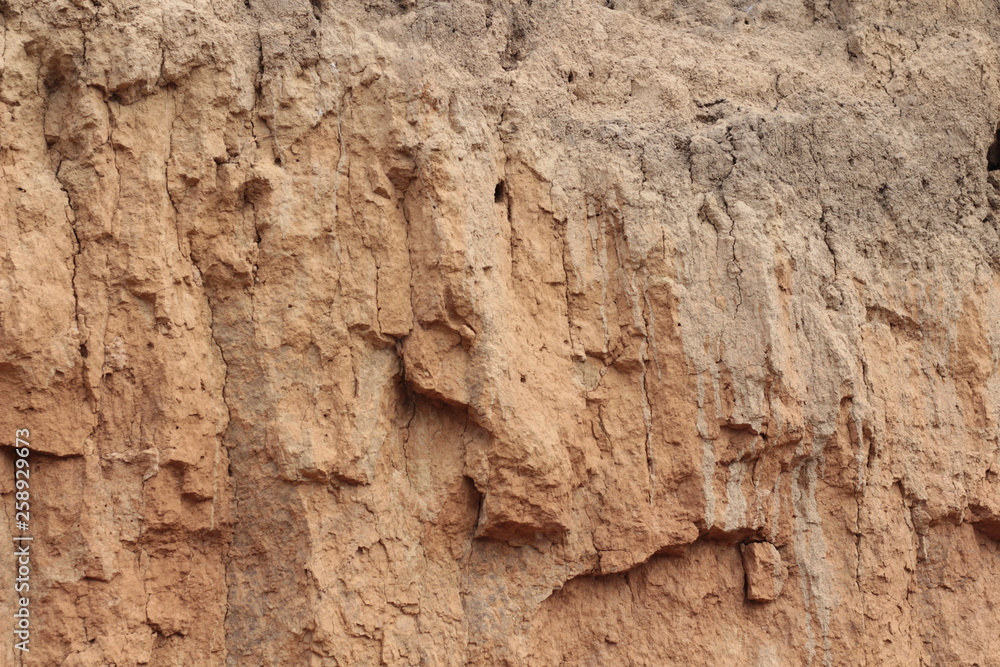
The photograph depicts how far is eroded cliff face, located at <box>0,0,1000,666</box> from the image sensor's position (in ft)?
14.8

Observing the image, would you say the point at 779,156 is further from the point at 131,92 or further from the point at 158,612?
the point at 158,612

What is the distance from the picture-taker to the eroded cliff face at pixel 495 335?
4516mm

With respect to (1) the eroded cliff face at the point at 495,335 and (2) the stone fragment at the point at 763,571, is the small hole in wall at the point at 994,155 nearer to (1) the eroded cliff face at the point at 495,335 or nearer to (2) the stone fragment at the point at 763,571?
(1) the eroded cliff face at the point at 495,335

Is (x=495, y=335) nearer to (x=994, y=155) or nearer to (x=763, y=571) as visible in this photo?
(x=763, y=571)

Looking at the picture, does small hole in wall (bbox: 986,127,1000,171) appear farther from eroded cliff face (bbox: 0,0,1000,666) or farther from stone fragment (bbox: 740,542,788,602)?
stone fragment (bbox: 740,542,788,602)

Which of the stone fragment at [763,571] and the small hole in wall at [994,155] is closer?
the stone fragment at [763,571]

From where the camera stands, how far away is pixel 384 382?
4879 mm

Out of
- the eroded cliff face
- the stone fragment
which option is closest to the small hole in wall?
the eroded cliff face

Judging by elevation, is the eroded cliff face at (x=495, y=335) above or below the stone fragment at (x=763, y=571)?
above

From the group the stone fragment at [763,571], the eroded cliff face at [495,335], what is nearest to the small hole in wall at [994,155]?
the eroded cliff face at [495,335]

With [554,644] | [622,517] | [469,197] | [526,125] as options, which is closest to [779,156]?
[526,125]

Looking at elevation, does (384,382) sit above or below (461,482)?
above

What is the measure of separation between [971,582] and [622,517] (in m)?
2.17

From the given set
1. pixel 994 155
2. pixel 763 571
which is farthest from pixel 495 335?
pixel 994 155
